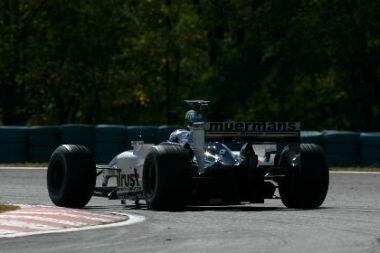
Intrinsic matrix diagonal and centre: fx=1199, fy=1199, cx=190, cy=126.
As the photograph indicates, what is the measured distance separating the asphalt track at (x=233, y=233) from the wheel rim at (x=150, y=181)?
0.27 metres

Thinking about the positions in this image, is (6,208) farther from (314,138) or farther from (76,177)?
(314,138)

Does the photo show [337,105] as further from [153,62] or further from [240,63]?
[153,62]

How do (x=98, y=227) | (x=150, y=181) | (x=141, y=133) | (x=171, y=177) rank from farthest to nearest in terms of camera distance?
1. (x=141, y=133)
2. (x=150, y=181)
3. (x=171, y=177)
4. (x=98, y=227)

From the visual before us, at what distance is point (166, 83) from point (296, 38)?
26.7 ft

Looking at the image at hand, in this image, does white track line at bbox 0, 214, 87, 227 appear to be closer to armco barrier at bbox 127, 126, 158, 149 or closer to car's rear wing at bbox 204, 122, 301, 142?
car's rear wing at bbox 204, 122, 301, 142

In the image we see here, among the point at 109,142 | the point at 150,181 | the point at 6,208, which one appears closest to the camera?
the point at 6,208

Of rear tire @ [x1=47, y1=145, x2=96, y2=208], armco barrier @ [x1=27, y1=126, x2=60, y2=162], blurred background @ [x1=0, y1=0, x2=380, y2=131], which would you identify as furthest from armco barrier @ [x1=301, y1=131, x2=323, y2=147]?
rear tire @ [x1=47, y1=145, x2=96, y2=208]

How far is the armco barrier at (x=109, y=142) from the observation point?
27312 millimetres

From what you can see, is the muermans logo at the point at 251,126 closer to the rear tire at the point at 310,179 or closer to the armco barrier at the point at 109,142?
the rear tire at the point at 310,179

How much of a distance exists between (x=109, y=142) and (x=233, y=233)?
52.3ft

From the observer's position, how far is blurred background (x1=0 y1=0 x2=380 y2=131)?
113 ft

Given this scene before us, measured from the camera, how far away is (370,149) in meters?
25.3

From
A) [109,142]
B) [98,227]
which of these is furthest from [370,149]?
[98,227]

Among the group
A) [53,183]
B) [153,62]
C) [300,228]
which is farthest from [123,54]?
[300,228]
